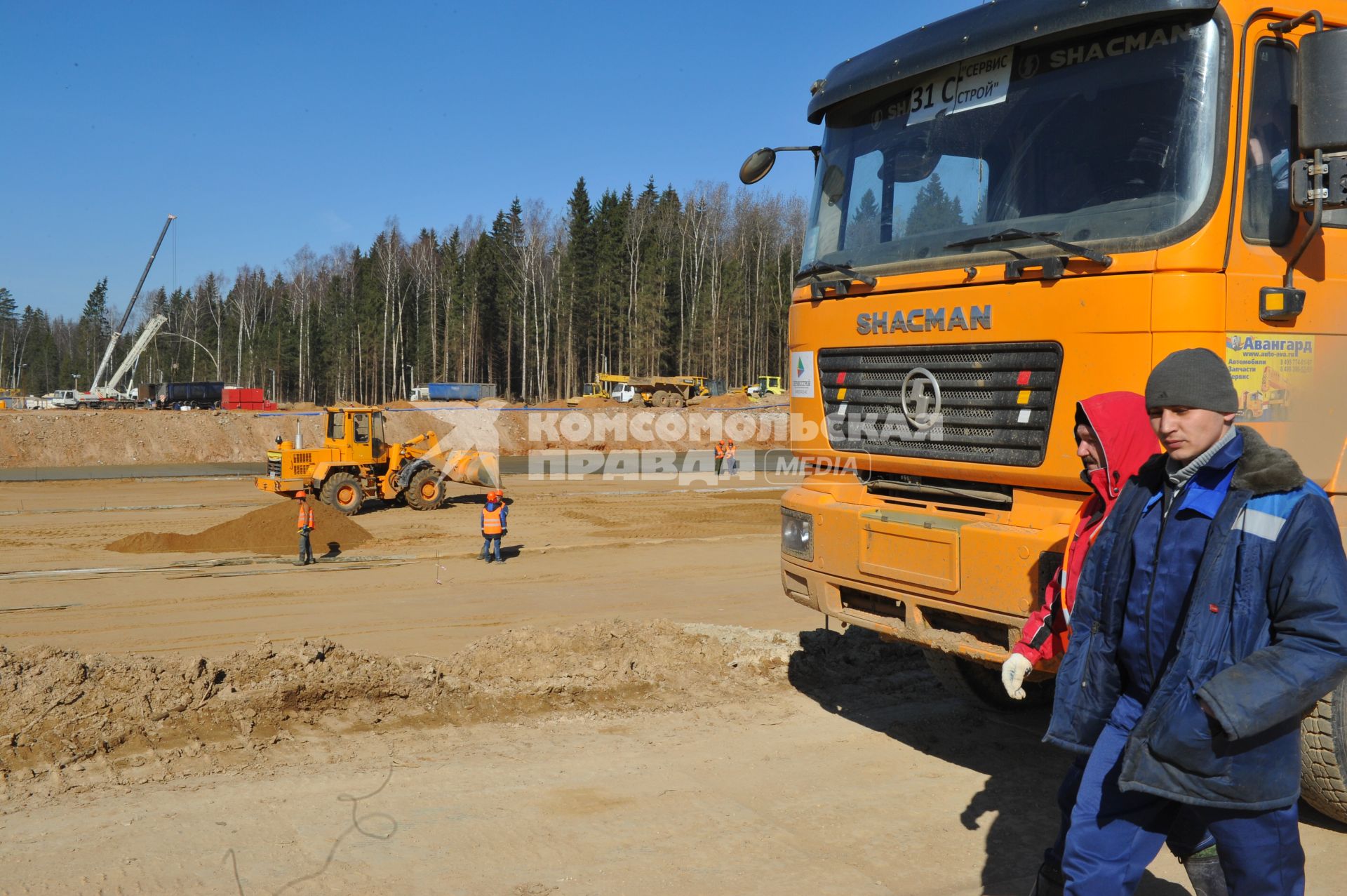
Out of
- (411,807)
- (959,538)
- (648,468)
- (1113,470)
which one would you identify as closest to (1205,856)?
(1113,470)

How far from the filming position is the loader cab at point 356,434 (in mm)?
21609

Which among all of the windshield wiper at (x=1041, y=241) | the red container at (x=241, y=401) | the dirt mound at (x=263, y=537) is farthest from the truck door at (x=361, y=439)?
the red container at (x=241, y=401)

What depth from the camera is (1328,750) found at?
4.40 m

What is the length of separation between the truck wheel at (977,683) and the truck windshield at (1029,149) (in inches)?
114

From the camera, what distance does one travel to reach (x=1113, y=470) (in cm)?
353

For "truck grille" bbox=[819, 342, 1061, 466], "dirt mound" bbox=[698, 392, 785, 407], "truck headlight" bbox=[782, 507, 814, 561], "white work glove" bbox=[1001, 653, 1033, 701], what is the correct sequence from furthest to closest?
"dirt mound" bbox=[698, 392, 785, 407] → "truck headlight" bbox=[782, 507, 814, 561] → "truck grille" bbox=[819, 342, 1061, 466] → "white work glove" bbox=[1001, 653, 1033, 701]

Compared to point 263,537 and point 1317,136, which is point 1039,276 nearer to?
point 1317,136

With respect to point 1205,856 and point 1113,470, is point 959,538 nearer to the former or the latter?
point 1113,470

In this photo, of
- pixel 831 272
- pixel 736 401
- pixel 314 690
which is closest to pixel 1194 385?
pixel 831 272

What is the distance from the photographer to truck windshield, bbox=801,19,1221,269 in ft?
13.8

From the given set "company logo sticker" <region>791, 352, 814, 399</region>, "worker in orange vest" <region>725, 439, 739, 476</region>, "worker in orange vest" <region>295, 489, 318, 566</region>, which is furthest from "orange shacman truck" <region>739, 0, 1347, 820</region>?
"worker in orange vest" <region>725, 439, 739, 476</region>

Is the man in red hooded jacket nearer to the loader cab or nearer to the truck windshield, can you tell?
the truck windshield

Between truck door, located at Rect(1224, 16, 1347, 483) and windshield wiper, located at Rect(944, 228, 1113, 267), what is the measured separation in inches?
20.0

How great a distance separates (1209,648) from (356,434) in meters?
21.0
